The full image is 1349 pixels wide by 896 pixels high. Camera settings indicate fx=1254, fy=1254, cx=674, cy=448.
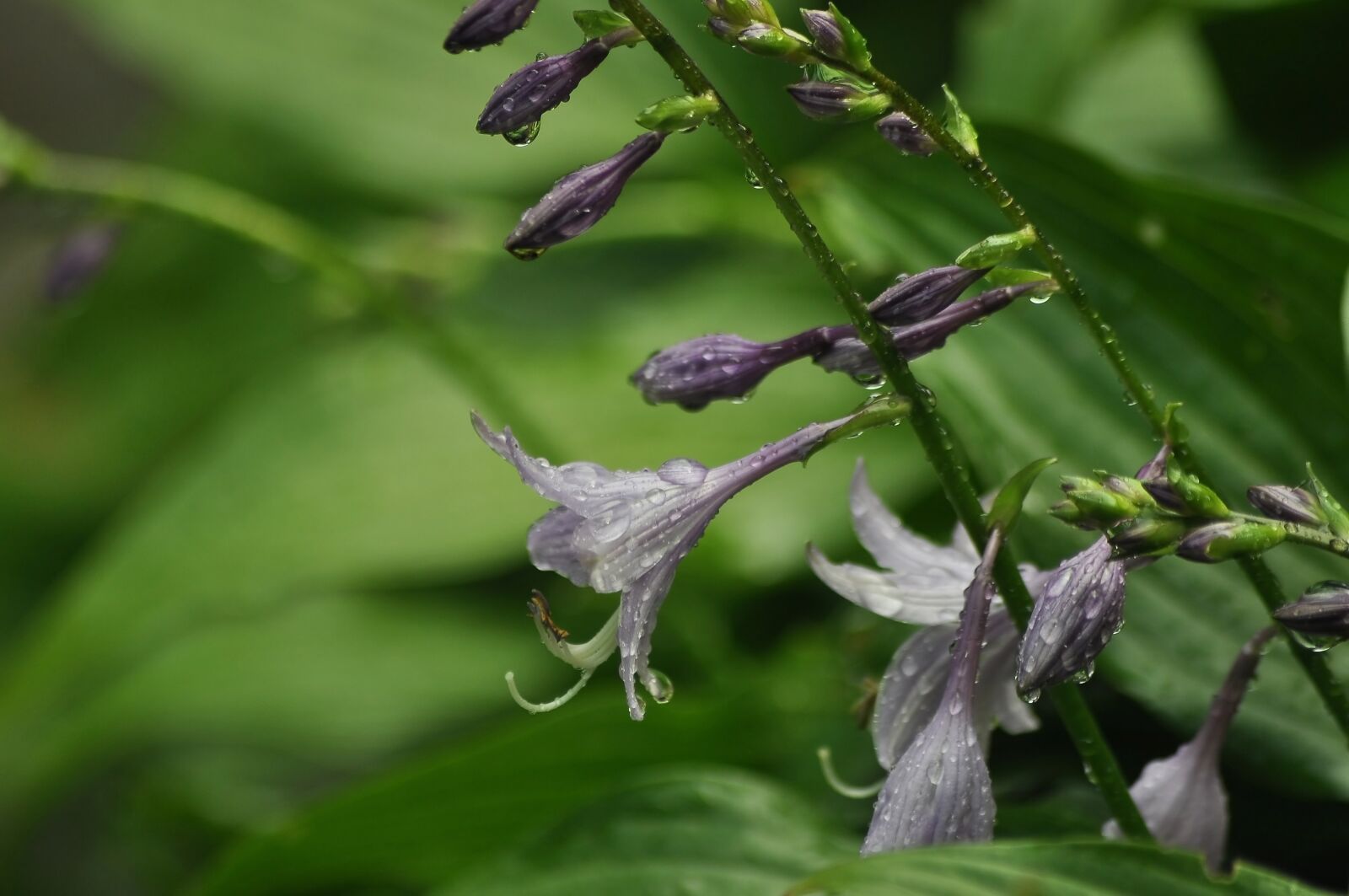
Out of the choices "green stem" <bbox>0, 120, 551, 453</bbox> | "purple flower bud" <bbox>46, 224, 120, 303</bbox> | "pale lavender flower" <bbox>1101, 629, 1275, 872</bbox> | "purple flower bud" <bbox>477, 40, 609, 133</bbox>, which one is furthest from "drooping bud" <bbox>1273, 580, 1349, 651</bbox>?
"purple flower bud" <bbox>46, 224, 120, 303</bbox>

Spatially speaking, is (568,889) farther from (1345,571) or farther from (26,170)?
(26,170)

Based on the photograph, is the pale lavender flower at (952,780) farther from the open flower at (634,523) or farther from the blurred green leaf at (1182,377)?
the blurred green leaf at (1182,377)

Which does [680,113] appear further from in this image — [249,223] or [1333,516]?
[249,223]

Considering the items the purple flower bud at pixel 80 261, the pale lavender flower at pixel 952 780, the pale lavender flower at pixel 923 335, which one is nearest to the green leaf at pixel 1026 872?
the pale lavender flower at pixel 952 780

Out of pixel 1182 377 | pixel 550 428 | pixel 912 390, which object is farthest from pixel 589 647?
pixel 550 428

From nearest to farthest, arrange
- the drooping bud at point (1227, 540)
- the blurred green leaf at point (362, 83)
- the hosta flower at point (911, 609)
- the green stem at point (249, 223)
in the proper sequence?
the drooping bud at point (1227, 540), the hosta flower at point (911, 609), the green stem at point (249, 223), the blurred green leaf at point (362, 83)

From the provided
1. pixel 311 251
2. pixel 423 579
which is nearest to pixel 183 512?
pixel 423 579

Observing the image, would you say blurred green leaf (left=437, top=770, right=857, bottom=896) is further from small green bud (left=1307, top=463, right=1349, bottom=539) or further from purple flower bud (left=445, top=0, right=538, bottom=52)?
purple flower bud (left=445, top=0, right=538, bottom=52)
